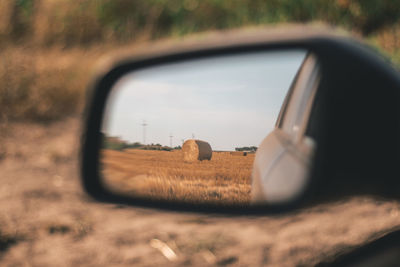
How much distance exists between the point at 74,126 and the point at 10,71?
1.54 metres

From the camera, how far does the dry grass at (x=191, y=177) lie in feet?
3.85

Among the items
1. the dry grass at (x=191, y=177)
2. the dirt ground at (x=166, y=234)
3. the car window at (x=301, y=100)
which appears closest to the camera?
the car window at (x=301, y=100)

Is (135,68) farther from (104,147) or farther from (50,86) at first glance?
(50,86)

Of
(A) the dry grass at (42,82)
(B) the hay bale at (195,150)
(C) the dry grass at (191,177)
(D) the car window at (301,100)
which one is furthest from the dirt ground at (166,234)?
(A) the dry grass at (42,82)

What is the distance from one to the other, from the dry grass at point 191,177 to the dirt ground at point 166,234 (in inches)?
47.1

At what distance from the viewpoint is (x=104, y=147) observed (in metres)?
1.44

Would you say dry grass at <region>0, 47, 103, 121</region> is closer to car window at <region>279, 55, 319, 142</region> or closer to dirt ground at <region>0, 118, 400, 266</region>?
dirt ground at <region>0, 118, 400, 266</region>

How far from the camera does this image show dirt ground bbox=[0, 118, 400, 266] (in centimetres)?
277

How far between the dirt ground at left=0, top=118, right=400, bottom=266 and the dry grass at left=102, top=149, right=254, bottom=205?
1195mm

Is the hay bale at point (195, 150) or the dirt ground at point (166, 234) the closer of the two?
the hay bale at point (195, 150)

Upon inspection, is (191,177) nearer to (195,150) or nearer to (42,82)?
(195,150)

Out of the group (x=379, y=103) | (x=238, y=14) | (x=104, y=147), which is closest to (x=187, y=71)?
(x=104, y=147)

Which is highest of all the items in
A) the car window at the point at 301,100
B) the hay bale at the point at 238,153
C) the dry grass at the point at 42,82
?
the dry grass at the point at 42,82

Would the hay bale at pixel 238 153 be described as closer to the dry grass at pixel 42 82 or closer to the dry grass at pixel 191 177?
the dry grass at pixel 191 177
